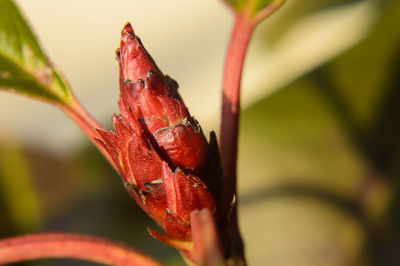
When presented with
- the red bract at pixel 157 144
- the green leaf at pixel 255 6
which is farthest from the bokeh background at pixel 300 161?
the red bract at pixel 157 144

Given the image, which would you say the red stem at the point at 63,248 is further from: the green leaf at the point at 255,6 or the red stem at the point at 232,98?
the green leaf at the point at 255,6

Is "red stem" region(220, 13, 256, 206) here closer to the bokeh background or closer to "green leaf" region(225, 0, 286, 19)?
"green leaf" region(225, 0, 286, 19)

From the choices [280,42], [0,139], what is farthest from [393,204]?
[0,139]

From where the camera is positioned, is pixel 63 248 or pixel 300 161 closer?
pixel 63 248

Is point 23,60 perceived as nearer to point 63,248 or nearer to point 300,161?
point 63,248

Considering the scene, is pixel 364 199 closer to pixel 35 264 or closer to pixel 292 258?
pixel 292 258

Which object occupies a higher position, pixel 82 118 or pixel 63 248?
pixel 82 118

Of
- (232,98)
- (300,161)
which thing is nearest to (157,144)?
(232,98)
